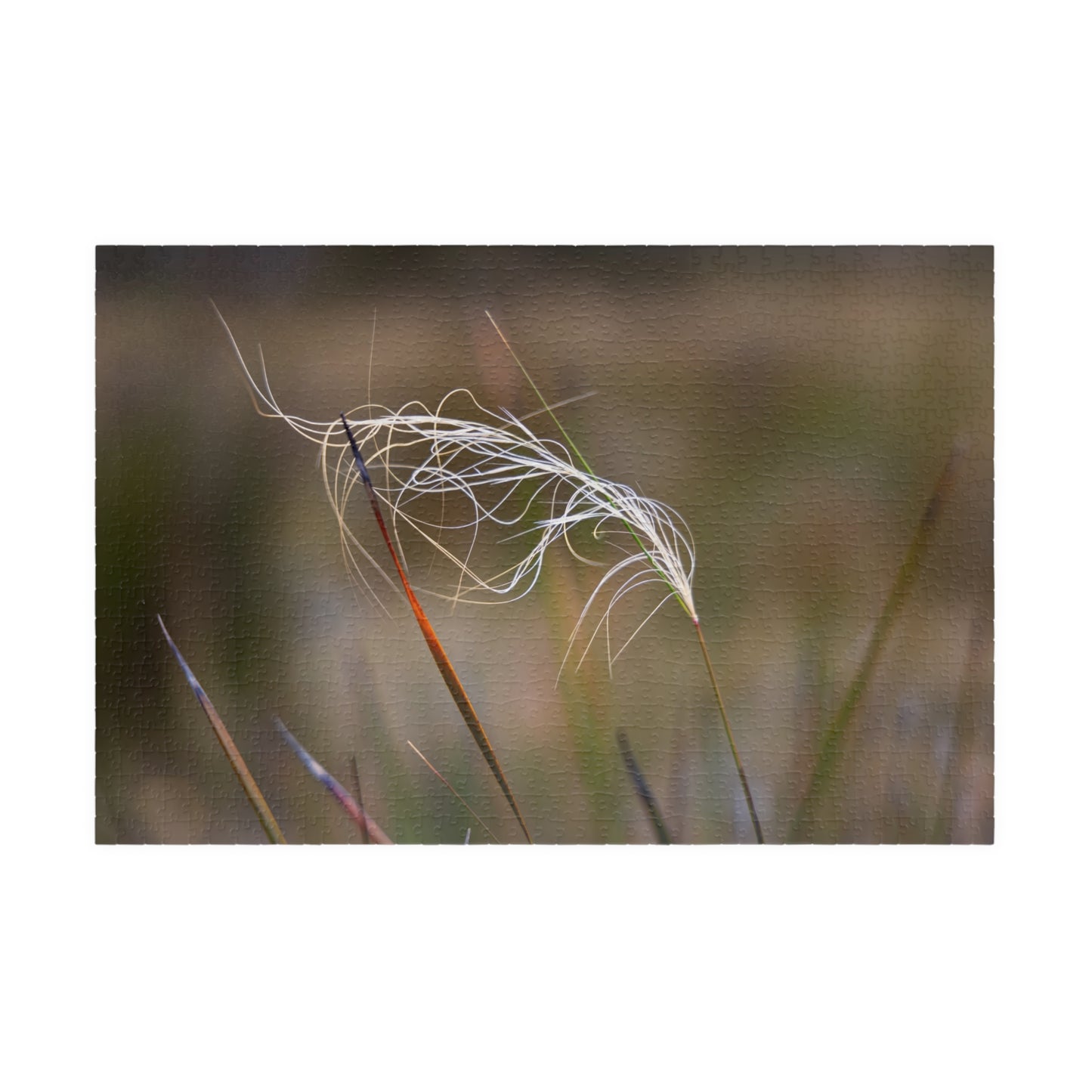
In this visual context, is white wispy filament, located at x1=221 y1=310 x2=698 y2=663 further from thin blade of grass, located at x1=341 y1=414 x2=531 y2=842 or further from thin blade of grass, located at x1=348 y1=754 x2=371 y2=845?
thin blade of grass, located at x1=348 y1=754 x2=371 y2=845

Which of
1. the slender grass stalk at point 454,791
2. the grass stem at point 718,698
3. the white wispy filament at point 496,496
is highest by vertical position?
the white wispy filament at point 496,496

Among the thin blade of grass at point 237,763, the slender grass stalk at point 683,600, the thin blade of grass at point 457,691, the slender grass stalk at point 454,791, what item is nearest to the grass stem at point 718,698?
the slender grass stalk at point 683,600

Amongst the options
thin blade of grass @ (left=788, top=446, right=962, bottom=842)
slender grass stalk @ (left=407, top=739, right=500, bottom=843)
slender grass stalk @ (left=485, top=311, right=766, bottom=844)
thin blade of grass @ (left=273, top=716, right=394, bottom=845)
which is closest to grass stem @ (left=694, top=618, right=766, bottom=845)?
slender grass stalk @ (left=485, top=311, right=766, bottom=844)

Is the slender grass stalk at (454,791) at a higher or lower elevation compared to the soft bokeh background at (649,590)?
lower

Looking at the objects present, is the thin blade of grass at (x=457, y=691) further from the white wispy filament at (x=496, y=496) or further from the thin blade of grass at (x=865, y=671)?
the thin blade of grass at (x=865, y=671)

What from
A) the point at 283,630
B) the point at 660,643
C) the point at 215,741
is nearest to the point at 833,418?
the point at 660,643

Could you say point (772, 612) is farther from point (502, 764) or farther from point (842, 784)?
point (502, 764)
